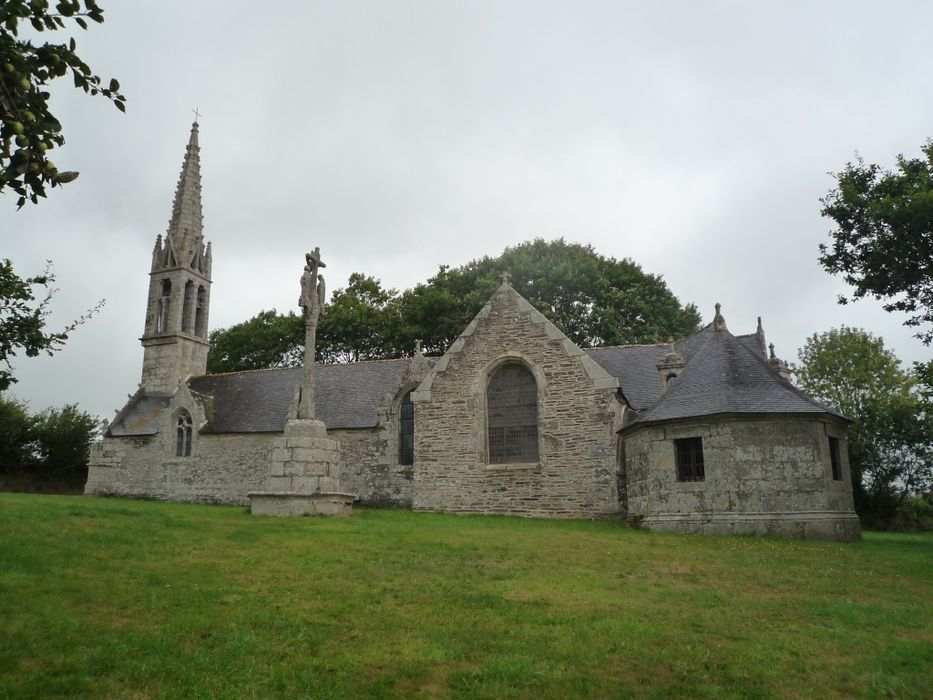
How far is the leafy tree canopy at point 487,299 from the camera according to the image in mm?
35906

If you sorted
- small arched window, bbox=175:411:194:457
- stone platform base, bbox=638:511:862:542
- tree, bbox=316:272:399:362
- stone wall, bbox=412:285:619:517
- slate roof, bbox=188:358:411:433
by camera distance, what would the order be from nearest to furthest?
stone platform base, bbox=638:511:862:542, stone wall, bbox=412:285:619:517, slate roof, bbox=188:358:411:433, small arched window, bbox=175:411:194:457, tree, bbox=316:272:399:362

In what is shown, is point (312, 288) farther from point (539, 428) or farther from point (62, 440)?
point (62, 440)

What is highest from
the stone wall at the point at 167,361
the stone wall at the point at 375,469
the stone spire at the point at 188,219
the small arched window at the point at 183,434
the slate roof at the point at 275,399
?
the stone spire at the point at 188,219

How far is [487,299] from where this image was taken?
3619cm

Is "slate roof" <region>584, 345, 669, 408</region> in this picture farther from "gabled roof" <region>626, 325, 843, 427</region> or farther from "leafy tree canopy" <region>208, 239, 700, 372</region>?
"leafy tree canopy" <region>208, 239, 700, 372</region>

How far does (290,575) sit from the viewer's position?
8477 mm

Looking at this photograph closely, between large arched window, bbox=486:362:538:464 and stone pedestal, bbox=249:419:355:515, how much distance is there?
5979 millimetres

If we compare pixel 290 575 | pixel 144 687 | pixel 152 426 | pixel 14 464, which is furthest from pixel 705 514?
pixel 14 464

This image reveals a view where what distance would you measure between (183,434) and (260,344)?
1394 centimetres

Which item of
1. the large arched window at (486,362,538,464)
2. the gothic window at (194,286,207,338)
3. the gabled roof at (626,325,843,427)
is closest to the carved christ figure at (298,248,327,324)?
the large arched window at (486,362,538,464)

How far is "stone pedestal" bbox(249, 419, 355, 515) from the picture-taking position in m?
15.3

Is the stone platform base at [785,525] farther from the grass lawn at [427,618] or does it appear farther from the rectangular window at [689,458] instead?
the grass lawn at [427,618]

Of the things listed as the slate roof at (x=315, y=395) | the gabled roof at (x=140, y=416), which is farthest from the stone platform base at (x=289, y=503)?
the gabled roof at (x=140, y=416)

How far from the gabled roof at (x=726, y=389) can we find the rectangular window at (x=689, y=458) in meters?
0.70
